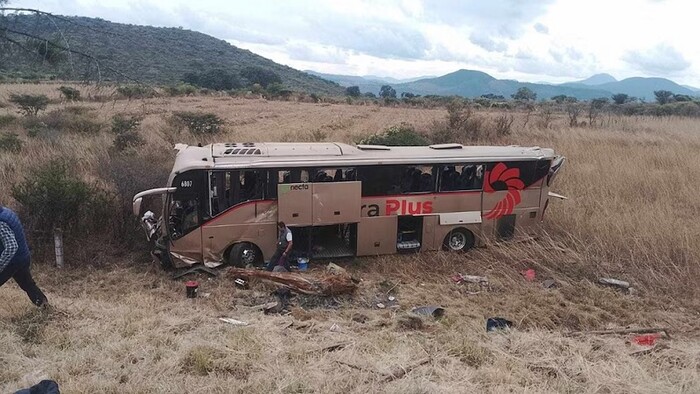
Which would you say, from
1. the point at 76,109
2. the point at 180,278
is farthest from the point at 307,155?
the point at 76,109

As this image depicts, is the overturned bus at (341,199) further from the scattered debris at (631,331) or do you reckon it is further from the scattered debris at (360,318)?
the scattered debris at (631,331)

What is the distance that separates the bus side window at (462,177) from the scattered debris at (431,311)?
147 inches

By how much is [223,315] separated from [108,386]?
299cm

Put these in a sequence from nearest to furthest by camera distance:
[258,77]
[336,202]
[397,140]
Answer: [336,202] < [397,140] < [258,77]

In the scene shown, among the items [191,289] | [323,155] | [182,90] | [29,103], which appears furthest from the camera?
[182,90]

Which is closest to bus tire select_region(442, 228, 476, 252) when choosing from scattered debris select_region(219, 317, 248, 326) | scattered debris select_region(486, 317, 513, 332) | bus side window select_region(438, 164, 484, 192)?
bus side window select_region(438, 164, 484, 192)

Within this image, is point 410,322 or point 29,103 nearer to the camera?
point 410,322

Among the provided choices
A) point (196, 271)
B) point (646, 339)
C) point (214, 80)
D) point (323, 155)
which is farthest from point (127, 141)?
point (214, 80)

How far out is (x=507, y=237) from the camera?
40.7 ft

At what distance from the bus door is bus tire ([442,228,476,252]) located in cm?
536

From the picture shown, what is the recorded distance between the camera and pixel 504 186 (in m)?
12.1

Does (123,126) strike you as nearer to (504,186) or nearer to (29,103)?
(29,103)

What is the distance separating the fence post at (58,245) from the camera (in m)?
10.3

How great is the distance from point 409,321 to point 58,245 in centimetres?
709
